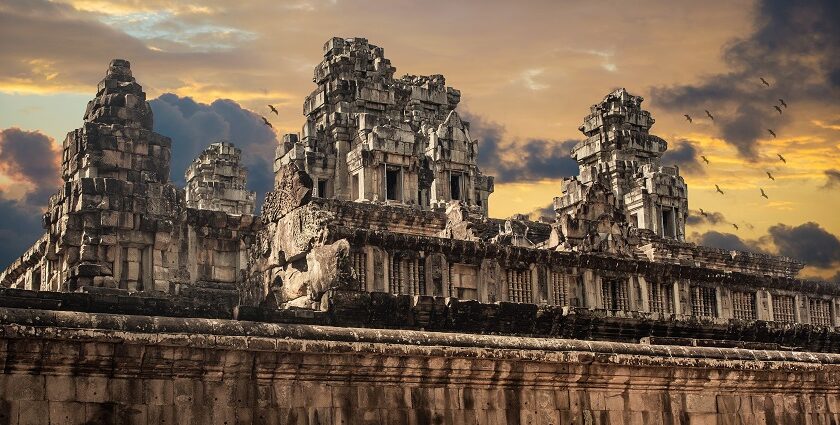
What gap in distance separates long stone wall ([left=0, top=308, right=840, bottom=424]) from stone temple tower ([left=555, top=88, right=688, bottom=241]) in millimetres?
48390

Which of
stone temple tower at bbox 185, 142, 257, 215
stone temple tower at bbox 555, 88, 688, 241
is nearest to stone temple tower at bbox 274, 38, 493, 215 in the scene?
stone temple tower at bbox 185, 142, 257, 215

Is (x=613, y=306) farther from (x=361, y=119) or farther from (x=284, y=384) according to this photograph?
(x=361, y=119)

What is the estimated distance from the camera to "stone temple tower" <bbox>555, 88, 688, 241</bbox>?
68.2 metres

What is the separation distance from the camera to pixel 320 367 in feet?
50.6

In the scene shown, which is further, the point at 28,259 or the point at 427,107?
the point at 427,107

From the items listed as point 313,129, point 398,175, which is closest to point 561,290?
point 398,175

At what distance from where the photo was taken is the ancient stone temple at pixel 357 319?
47.2 feet

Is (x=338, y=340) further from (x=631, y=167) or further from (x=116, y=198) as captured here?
(x=631, y=167)

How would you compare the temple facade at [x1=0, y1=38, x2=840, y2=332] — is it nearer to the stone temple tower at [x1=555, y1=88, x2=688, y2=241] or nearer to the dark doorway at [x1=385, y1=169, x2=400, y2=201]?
the dark doorway at [x1=385, y1=169, x2=400, y2=201]

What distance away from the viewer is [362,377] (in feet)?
51.9

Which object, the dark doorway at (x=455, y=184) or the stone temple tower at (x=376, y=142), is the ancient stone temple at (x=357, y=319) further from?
the dark doorway at (x=455, y=184)

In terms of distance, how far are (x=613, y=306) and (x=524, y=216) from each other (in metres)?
24.6

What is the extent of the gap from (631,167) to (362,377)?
5591cm

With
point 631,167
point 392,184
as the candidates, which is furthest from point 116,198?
point 631,167
